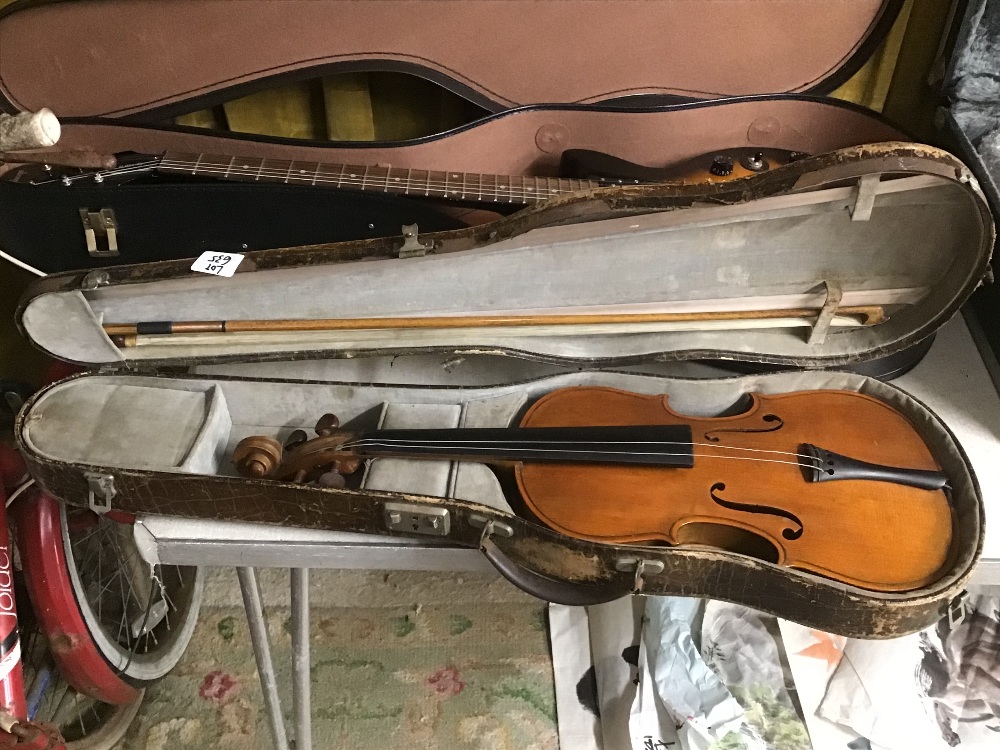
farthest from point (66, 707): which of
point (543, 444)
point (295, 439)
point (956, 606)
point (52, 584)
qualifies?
point (956, 606)

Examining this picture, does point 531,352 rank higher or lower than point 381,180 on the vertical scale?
lower

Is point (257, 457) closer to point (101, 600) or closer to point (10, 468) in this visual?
point (10, 468)

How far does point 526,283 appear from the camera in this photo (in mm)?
915

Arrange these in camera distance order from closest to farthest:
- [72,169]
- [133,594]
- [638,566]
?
[638,566]
[72,169]
[133,594]

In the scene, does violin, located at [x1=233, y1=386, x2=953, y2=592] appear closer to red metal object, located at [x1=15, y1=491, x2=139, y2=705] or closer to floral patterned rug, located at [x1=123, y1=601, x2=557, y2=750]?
red metal object, located at [x1=15, y1=491, x2=139, y2=705]

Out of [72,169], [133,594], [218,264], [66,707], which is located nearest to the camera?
[218,264]

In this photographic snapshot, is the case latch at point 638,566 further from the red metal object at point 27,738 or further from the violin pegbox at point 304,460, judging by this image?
the red metal object at point 27,738

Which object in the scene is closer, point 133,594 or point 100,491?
point 100,491

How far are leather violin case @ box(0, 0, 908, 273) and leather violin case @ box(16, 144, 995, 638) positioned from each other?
162mm

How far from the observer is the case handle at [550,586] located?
774 millimetres

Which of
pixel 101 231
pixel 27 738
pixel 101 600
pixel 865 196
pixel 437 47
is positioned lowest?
pixel 101 600

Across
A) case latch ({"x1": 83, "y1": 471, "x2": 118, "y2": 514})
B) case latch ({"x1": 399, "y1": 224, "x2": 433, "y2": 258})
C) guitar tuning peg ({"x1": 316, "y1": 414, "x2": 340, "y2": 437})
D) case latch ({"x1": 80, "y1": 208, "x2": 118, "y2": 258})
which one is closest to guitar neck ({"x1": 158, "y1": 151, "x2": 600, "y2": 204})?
case latch ({"x1": 80, "y1": 208, "x2": 118, "y2": 258})

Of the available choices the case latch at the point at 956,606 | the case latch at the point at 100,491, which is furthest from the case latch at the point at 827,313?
the case latch at the point at 100,491

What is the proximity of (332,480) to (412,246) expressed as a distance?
304mm
